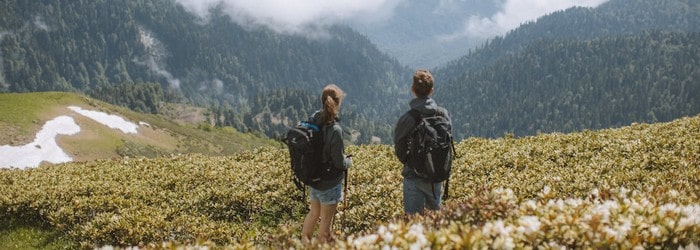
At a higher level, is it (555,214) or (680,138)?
(555,214)

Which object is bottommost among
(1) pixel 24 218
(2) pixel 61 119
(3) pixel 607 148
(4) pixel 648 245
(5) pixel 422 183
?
(2) pixel 61 119

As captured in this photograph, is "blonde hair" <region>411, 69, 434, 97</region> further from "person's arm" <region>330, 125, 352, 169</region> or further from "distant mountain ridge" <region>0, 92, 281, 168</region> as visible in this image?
"distant mountain ridge" <region>0, 92, 281, 168</region>

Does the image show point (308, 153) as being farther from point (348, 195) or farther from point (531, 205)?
point (348, 195)

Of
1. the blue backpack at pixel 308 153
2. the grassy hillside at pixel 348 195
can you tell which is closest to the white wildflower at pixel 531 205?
the grassy hillside at pixel 348 195

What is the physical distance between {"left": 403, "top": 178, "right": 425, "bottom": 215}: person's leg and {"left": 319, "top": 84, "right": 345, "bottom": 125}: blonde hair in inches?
77.1

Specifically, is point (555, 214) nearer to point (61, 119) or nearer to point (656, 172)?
point (656, 172)

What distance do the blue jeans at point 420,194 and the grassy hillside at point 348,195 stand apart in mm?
364

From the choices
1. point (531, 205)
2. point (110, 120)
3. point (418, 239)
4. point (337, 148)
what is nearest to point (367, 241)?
point (418, 239)

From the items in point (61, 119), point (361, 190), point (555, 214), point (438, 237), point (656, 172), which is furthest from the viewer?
point (61, 119)

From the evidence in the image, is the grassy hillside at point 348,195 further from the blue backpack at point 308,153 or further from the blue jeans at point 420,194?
the blue backpack at point 308,153

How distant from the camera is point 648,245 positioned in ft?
20.2

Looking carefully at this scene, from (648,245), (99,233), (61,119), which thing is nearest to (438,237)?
(648,245)

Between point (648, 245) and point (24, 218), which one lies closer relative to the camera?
point (648, 245)

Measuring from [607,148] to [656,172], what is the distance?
363 centimetres
